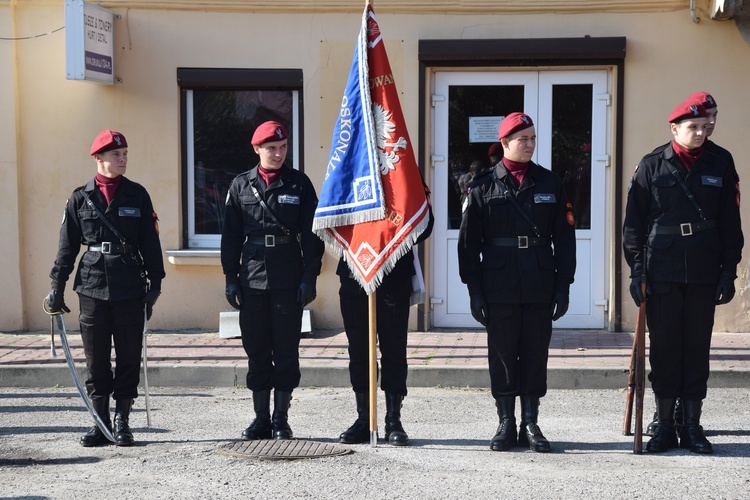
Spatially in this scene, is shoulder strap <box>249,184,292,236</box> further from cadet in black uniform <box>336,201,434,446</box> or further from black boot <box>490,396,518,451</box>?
black boot <box>490,396,518,451</box>

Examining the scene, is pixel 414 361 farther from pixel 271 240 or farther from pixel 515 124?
pixel 515 124

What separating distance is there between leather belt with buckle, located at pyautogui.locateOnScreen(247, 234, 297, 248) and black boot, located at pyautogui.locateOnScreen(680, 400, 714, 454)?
2.62m

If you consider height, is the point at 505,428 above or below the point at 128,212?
below

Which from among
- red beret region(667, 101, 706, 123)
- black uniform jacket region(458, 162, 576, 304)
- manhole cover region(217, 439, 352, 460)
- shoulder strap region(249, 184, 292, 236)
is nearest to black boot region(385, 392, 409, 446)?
manhole cover region(217, 439, 352, 460)

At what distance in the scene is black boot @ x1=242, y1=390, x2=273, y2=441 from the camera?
6613mm

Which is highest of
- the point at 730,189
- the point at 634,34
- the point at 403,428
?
the point at 634,34

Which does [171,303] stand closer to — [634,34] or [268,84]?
[268,84]

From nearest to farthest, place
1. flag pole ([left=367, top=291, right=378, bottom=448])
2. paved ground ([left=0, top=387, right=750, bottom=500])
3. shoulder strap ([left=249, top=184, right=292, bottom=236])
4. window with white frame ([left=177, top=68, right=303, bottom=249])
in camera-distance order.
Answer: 1. paved ground ([left=0, top=387, right=750, bottom=500])
2. flag pole ([left=367, top=291, right=378, bottom=448])
3. shoulder strap ([left=249, top=184, right=292, bottom=236])
4. window with white frame ([left=177, top=68, right=303, bottom=249])

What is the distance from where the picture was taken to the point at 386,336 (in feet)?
21.4

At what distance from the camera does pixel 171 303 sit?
1088 cm

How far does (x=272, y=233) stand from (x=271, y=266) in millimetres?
214

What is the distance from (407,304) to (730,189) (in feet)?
6.76

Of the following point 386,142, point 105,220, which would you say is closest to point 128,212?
point 105,220

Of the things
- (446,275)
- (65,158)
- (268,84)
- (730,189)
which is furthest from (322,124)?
(730,189)
